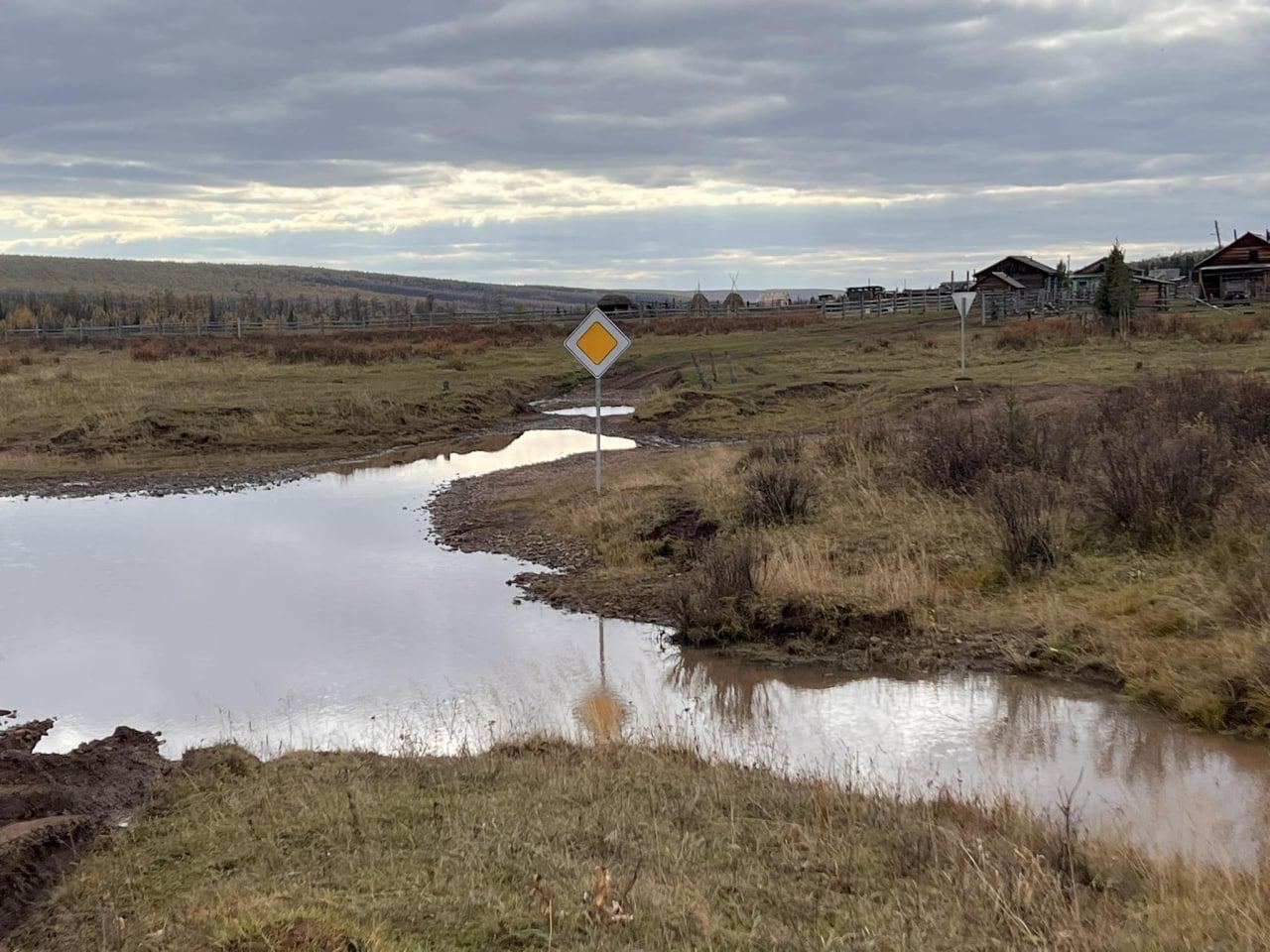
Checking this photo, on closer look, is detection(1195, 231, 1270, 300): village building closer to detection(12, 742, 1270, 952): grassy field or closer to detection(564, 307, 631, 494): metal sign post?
detection(564, 307, 631, 494): metal sign post

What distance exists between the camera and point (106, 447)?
25266mm

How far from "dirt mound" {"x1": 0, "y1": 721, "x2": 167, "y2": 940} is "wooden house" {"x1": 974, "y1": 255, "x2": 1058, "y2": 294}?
211 ft

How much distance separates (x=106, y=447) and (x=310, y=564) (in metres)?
12.8

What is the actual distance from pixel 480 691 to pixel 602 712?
1130 mm

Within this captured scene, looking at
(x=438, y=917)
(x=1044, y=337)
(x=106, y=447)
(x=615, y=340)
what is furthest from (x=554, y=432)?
(x=438, y=917)

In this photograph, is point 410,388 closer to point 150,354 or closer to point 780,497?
point 150,354

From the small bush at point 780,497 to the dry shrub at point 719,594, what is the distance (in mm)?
2158

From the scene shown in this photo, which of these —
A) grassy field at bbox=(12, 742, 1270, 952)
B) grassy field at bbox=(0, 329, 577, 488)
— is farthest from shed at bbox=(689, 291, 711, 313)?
grassy field at bbox=(12, 742, 1270, 952)

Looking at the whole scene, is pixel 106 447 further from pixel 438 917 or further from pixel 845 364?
pixel 438 917

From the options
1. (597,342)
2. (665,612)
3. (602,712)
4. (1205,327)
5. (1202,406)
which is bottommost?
(602,712)

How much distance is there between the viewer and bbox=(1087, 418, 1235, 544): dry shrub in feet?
38.1

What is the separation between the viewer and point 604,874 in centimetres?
457

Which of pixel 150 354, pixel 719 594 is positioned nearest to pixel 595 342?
pixel 719 594

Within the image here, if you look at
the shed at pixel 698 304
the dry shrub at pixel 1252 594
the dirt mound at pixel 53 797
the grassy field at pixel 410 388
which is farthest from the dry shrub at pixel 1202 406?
the shed at pixel 698 304
